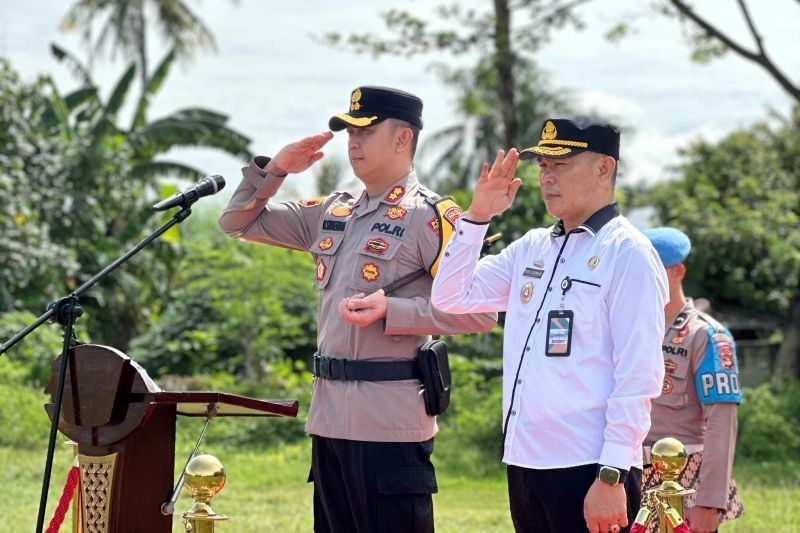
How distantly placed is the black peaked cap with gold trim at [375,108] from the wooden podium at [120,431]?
3.90ft

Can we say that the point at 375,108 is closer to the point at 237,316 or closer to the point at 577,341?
the point at 577,341

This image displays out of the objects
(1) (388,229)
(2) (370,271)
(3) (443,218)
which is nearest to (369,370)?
(2) (370,271)

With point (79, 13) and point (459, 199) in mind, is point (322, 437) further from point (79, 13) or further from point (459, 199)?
point (79, 13)

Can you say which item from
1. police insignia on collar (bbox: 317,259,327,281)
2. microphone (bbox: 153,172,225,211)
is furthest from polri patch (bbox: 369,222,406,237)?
microphone (bbox: 153,172,225,211)

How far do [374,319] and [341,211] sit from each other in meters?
0.65

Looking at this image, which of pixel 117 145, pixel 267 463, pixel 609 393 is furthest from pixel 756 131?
pixel 609 393

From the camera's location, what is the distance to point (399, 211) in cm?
457

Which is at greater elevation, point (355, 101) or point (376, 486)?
point (355, 101)

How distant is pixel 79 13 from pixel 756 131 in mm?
20173

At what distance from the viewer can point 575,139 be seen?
3.70 meters

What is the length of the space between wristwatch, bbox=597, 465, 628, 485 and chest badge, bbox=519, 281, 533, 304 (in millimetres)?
599

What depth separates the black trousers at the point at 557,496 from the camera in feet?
11.6

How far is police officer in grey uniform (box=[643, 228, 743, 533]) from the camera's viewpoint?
186 inches

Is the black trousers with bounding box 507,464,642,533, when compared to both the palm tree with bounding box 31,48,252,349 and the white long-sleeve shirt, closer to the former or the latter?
the white long-sleeve shirt
